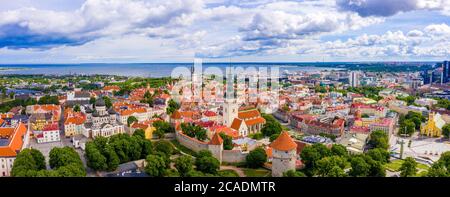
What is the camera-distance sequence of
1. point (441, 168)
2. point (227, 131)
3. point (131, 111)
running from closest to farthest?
1. point (441, 168)
2. point (227, 131)
3. point (131, 111)

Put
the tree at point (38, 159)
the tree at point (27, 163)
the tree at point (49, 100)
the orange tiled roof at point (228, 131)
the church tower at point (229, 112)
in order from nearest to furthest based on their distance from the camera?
the tree at point (27, 163)
the tree at point (38, 159)
the orange tiled roof at point (228, 131)
the church tower at point (229, 112)
the tree at point (49, 100)

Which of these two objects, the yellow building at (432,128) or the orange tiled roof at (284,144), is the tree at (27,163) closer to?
the orange tiled roof at (284,144)

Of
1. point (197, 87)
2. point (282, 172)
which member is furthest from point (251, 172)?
point (197, 87)

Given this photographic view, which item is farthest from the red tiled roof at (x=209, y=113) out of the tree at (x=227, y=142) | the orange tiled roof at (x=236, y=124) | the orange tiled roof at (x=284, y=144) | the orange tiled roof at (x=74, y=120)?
the orange tiled roof at (x=284, y=144)

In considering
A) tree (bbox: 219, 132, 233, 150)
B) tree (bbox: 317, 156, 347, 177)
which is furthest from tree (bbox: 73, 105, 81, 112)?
tree (bbox: 317, 156, 347, 177)

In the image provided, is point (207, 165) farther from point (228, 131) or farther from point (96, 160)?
point (228, 131)

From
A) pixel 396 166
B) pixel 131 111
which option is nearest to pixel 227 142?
pixel 396 166

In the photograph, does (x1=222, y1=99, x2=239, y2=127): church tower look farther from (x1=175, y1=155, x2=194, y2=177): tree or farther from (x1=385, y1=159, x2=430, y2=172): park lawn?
(x1=385, y1=159, x2=430, y2=172): park lawn
